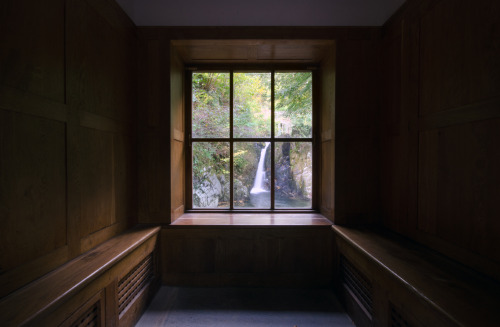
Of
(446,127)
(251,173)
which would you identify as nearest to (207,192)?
(251,173)

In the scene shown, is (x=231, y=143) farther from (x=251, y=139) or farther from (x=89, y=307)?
(x=89, y=307)

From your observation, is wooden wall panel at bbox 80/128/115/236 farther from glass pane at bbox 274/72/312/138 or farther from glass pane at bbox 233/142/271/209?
glass pane at bbox 274/72/312/138

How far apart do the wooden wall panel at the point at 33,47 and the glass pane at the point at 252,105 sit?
63.2 inches

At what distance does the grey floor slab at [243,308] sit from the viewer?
1.72 m

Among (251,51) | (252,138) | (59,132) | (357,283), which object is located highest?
(251,51)

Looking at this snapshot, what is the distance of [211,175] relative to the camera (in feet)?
8.72

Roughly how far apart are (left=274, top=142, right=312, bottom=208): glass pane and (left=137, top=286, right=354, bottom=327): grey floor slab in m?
0.89

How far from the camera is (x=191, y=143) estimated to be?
8.63 ft

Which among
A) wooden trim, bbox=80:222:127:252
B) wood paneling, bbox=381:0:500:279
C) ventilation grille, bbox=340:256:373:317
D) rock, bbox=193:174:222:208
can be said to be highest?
wood paneling, bbox=381:0:500:279

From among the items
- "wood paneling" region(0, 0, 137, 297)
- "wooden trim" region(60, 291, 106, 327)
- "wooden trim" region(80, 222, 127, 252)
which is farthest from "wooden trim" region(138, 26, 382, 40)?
"wooden trim" region(60, 291, 106, 327)

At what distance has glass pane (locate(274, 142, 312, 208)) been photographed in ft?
8.66

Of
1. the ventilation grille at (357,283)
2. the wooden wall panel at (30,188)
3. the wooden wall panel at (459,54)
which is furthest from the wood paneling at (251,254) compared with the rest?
the wooden wall panel at (459,54)

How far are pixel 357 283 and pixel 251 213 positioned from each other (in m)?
1.18

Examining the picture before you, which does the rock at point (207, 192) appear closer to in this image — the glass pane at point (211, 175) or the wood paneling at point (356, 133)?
the glass pane at point (211, 175)
